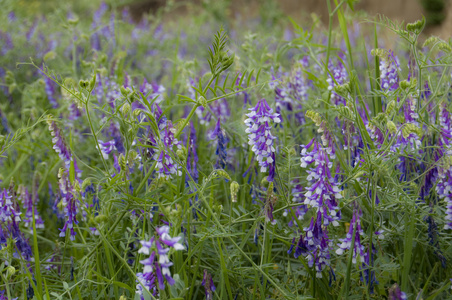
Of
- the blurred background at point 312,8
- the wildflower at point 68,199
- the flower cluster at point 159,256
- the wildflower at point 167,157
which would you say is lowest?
the flower cluster at point 159,256

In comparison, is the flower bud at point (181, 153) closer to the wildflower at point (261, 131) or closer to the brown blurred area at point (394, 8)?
the wildflower at point (261, 131)

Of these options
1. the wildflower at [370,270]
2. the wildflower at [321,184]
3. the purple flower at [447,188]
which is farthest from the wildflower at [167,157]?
the purple flower at [447,188]

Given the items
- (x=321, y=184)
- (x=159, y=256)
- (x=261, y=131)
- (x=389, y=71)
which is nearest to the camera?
(x=159, y=256)

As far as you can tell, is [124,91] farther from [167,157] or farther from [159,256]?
[159,256]

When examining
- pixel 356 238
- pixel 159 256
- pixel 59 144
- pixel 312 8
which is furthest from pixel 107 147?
pixel 312 8

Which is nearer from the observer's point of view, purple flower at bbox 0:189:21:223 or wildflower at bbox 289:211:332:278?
wildflower at bbox 289:211:332:278

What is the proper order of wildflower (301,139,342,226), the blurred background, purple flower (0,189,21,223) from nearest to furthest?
1. wildflower (301,139,342,226)
2. purple flower (0,189,21,223)
3. the blurred background

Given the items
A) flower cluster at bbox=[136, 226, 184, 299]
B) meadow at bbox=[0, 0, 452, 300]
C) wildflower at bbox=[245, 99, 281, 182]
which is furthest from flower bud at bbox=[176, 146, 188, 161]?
flower cluster at bbox=[136, 226, 184, 299]

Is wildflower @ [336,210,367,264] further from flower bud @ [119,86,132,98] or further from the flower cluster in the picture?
flower bud @ [119,86,132,98]

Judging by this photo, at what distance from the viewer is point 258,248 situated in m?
1.86

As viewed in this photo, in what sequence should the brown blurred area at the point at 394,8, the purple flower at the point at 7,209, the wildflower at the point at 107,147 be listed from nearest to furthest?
the purple flower at the point at 7,209, the wildflower at the point at 107,147, the brown blurred area at the point at 394,8

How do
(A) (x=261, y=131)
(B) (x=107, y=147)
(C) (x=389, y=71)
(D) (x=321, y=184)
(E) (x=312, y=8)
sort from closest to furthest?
(D) (x=321, y=184)
(A) (x=261, y=131)
(B) (x=107, y=147)
(C) (x=389, y=71)
(E) (x=312, y=8)

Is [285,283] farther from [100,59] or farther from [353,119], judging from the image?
[100,59]

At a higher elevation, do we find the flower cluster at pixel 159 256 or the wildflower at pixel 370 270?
the flower cluster at pixel 159 256
